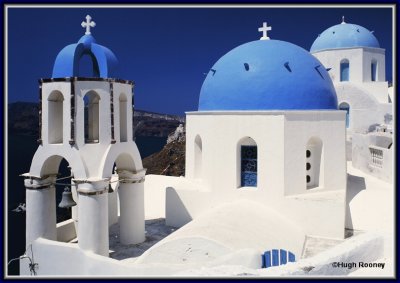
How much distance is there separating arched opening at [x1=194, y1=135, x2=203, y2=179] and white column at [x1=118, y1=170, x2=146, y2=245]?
257 centimetres

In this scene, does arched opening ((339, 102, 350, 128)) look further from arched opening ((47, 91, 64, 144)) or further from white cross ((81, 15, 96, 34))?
arched opening ((47, 91, 64, 144))

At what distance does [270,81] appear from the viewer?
1070 cm

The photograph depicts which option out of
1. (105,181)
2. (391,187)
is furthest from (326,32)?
(105,181)

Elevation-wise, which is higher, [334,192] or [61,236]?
[334,192]

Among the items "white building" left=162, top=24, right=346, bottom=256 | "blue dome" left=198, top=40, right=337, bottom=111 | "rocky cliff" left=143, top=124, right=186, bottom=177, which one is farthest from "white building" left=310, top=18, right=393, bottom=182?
"rocky cliff" left=143, top=124, right=186, bottom=177

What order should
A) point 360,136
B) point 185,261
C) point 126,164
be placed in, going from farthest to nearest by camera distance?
point 360,136 → point 126,164 → point 185,261

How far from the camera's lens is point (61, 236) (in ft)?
33.7

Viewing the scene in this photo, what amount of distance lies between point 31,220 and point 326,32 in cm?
1781

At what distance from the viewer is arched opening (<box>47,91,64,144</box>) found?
29.7 ft

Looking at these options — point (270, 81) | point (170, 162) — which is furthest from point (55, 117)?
point (170, 162)

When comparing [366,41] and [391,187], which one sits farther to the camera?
[366,41]

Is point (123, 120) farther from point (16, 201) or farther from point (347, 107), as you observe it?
point (16, 201)

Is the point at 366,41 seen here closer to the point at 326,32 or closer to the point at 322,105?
the point at 326,32

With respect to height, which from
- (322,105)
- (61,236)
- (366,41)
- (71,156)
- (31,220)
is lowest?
(61,236)
